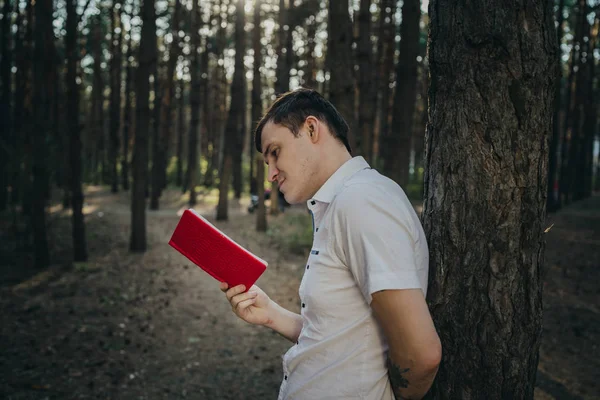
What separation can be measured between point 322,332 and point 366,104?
8.00m

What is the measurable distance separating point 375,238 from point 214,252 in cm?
84

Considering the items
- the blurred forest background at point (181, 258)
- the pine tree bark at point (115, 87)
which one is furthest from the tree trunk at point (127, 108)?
the blurred forest background at point (181, 258)

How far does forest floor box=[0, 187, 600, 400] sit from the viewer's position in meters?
5.13

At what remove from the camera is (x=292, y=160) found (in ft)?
6.27

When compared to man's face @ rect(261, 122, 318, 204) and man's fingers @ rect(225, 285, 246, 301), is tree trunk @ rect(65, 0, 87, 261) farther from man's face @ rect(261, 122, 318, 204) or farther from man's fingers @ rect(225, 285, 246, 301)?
man's face @ rect(261, 122, 318, 204)

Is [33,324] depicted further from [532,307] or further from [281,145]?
[532,307]

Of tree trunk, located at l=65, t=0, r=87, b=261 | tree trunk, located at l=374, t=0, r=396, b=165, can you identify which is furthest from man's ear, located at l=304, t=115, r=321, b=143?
tree trunk, located at l=374, t=0, r=396, b=165

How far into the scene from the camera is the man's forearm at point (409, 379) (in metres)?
1.56

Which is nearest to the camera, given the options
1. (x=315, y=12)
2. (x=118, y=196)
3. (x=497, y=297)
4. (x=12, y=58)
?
(x=497, y=297)

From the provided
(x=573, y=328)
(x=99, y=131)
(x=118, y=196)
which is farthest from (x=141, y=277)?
(x=99, y=131)

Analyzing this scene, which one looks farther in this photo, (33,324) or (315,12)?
(315,12)

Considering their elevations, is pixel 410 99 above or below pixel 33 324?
above

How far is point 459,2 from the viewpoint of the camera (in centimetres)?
193

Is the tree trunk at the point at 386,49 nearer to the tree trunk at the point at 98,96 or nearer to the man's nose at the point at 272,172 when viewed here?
the tree trunk at the point at 98,96
